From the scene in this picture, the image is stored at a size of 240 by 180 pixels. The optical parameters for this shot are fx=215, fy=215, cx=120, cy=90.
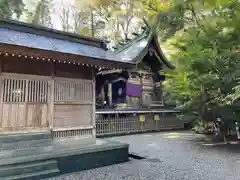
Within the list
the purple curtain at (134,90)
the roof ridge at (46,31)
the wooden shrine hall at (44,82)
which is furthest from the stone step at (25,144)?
the purple curtain at (134,90)

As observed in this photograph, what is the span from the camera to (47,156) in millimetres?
4730

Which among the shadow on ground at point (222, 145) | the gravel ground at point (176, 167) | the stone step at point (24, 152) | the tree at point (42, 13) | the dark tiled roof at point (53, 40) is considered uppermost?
the tree at point (42, 13)

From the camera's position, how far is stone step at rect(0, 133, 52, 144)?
202 inches

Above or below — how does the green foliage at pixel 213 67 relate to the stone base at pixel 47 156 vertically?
above

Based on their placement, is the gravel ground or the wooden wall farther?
the wooden wall

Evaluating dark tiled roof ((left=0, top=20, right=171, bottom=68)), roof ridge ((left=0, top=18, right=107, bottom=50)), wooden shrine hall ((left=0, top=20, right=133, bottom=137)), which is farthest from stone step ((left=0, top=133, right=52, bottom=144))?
roof ridge ((left=0, top=18, right=107, bottom=50))

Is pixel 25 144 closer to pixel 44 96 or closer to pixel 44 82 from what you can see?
pixel 44 96

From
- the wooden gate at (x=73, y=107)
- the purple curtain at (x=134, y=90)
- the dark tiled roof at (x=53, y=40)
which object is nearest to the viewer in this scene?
the dark tiled roof at (x=53, y=40)

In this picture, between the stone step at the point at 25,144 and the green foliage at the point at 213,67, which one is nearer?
the stone step at the point at 25,144

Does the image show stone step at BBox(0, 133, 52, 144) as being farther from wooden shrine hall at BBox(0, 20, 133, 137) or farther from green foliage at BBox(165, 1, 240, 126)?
green foliage at BBox(165, 1, 240, 126)

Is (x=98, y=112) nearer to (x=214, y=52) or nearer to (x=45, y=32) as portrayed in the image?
(x=45, y=32)

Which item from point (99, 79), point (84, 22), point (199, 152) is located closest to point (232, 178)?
point (199, 152)

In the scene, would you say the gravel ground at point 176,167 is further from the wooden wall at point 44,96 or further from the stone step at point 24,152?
the wooden wall at point 44,96

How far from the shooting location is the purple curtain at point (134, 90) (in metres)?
13.4
